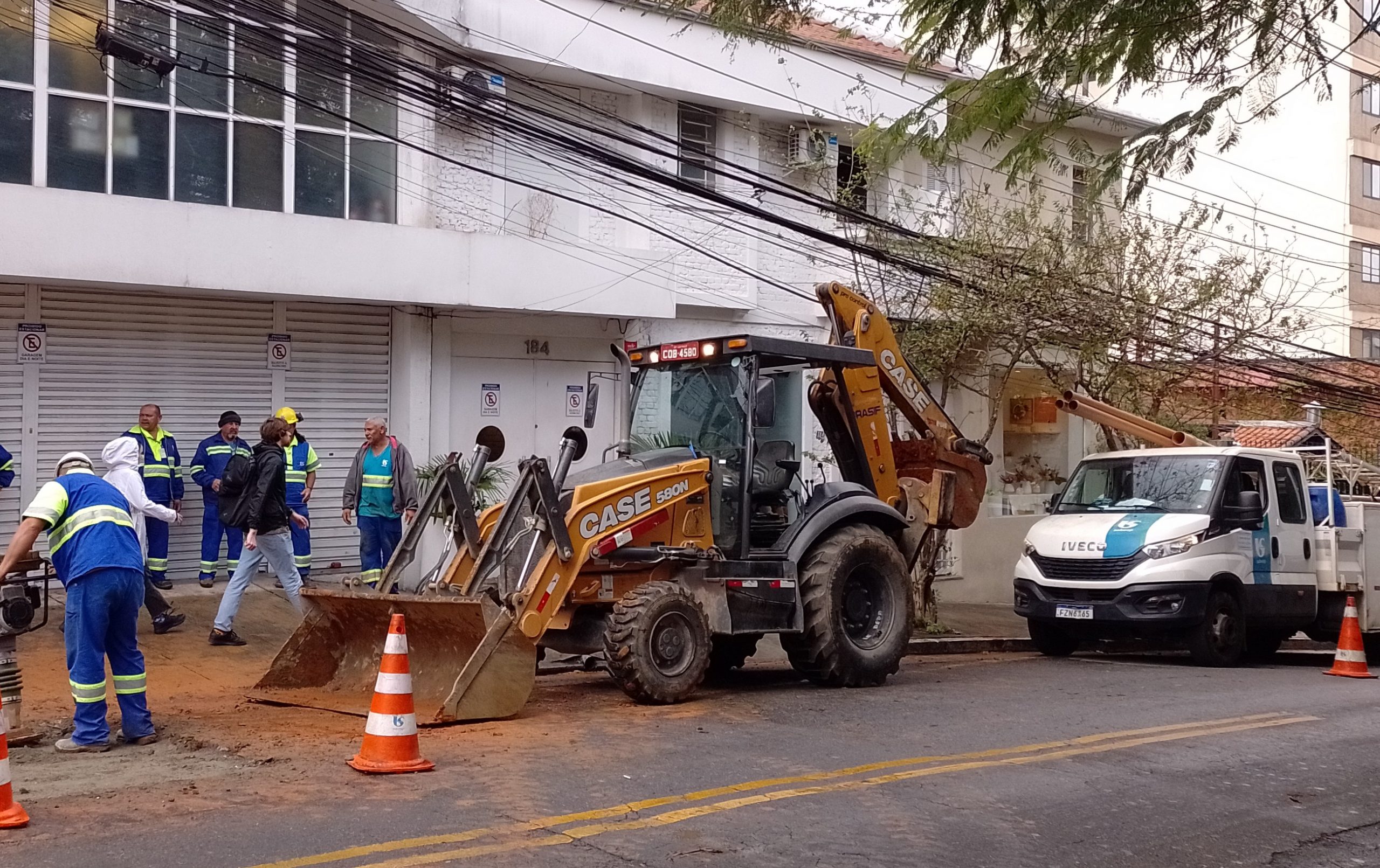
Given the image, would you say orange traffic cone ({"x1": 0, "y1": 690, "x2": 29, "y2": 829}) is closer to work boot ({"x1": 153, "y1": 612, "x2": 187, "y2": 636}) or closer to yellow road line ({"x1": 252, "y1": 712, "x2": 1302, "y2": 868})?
yellow road line ({"x1": 252, "y1": 712, "x2": 1302, "y2": 868})

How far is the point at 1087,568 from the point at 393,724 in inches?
318

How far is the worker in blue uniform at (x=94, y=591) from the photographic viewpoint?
296 inches

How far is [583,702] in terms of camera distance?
30.8 feet

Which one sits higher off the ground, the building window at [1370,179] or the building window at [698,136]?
the building window at [1370,179]

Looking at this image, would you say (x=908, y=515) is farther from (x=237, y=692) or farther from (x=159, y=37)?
(x=159, y=37)

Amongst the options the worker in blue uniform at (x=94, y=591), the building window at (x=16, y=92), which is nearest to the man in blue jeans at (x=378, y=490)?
the building window at (x=16, y=92)

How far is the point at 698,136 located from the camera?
17.6 metres

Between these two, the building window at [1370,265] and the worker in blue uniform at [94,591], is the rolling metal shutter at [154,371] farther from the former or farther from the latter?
the building window at [1370,265]

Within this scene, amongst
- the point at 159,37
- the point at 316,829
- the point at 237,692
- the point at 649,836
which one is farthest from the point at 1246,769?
the point at 159,37

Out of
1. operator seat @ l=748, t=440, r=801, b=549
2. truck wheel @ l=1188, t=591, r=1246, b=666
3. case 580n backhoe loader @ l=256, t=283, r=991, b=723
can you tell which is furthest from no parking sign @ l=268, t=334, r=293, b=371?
truck wheel @ l=1188, t=591, r=1246, b=666

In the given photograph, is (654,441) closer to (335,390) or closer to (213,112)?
(335,390)

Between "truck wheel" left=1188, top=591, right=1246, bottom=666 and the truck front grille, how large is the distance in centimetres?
86

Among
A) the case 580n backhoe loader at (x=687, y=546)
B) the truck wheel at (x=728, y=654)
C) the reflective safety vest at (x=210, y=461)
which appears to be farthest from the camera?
the reflective safety vest at (x=210, y=461)

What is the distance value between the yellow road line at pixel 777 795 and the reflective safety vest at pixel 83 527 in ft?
10.4
